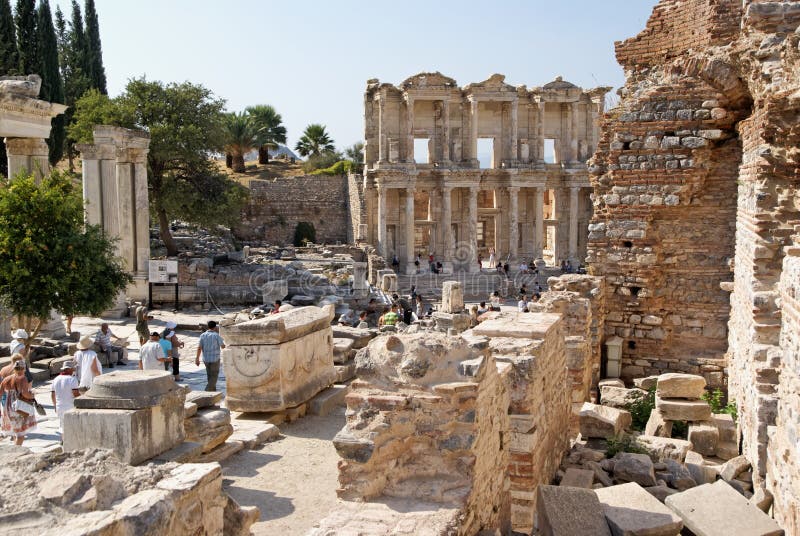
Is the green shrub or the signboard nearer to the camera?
Answer: the green shrub

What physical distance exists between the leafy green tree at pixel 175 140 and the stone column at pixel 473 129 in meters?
14.1

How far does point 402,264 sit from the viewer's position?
135 feet

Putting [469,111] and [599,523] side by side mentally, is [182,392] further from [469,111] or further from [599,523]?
[469,111]

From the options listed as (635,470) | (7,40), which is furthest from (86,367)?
(7,40)

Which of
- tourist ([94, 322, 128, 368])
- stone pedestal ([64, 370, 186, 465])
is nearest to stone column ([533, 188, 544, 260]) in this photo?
tourist ([94, 322, 128, 368])

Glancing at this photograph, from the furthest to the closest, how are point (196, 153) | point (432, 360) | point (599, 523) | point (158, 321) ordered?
point (196, 153), point (158, 321), point (599, 523), point (432, 360)

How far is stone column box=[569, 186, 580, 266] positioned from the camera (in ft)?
141

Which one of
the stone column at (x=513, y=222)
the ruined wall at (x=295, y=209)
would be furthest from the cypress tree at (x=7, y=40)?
the stone column at (x=513, y=222)

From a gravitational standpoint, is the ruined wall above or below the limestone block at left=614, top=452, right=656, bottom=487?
above

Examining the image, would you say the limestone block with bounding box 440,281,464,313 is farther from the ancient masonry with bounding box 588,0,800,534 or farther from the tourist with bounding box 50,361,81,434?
the tourist with bounding box 50,361,81,434

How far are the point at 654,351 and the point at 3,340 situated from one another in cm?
1281

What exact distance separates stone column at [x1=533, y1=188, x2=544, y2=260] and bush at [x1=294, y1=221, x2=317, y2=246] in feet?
48.9

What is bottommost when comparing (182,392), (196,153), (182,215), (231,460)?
(231,460)

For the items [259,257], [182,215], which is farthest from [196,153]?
[259,257]
